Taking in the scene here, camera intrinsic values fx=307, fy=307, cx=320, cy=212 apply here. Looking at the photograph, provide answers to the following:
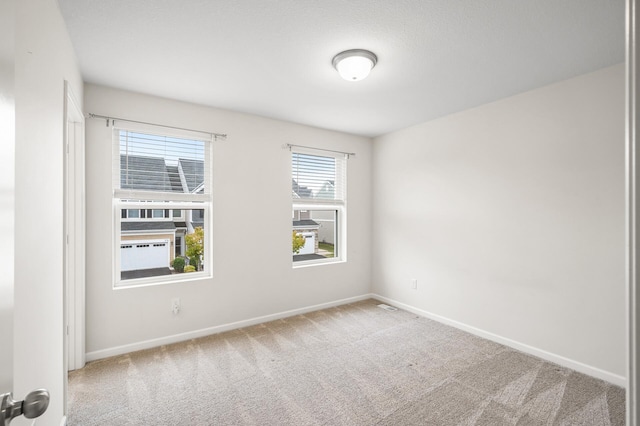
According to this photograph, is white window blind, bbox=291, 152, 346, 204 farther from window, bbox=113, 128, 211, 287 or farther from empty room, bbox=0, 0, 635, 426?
window, bbox=113, 128, 211, 287

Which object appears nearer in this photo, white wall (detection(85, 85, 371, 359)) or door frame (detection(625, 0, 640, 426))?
door frame (detection(625, 0, 640, 426))

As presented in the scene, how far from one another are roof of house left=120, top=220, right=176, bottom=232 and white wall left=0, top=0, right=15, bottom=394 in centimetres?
259

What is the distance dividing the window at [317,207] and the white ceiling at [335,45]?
3.85 feet

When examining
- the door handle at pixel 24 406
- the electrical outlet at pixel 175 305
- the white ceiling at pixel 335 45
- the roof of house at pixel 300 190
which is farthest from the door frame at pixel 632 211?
the roof of house at pixel 300 190

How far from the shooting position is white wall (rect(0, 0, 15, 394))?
609 millimetres

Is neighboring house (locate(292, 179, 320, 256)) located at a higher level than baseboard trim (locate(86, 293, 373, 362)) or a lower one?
higher

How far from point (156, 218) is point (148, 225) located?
100 millimetres

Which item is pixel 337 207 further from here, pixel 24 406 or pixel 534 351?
pixel 24 406

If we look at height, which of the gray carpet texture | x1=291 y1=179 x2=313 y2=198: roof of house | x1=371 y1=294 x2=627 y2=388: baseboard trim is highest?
x1=291 y1=179 x2=313 y2=198: roof of house

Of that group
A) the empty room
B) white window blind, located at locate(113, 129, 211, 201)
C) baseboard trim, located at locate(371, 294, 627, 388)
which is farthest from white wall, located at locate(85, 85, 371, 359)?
baseboard trim, located at locate(371, 294, 627, 388)

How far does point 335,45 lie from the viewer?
213 cm

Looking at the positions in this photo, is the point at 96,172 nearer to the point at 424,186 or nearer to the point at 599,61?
the point at 424,186

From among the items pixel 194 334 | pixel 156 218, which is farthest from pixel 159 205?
pixel 194 334

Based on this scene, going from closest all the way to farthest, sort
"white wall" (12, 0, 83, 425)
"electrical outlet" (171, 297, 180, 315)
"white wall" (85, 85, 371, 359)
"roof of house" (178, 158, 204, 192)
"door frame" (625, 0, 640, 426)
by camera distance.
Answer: "door frame" (625, 0, 640, 426)
"white wall" (12, 0, 83, 425)
"white wall" (85, 85, 371, 359)
"electrical outlet" (171, 297, 180, 315)
"roof of house" (178, 158, 204, 192)
